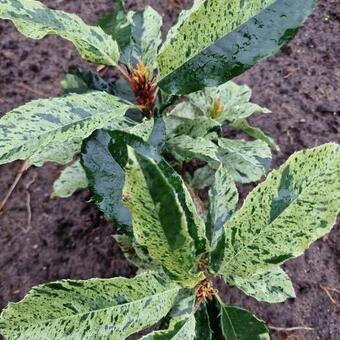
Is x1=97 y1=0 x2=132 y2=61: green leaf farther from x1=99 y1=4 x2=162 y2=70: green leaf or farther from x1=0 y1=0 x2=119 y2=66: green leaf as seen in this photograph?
x1=0 y1=0 x2=119 y2=66: green leaf

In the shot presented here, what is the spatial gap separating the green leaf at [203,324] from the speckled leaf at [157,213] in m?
0.21

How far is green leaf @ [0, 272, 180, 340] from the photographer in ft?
2.51

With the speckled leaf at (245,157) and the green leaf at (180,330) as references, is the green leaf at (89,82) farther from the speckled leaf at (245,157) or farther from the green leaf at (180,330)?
the green leaf at (180,330)

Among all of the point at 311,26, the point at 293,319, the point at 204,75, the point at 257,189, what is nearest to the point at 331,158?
the point at 257,189

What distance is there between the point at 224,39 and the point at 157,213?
34 centimetres

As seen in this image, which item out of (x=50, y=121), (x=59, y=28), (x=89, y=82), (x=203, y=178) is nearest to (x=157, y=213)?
(x=50, y=121)

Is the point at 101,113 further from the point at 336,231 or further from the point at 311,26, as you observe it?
the point at 311,26

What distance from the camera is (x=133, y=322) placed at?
766 mm

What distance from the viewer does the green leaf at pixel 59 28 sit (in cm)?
84

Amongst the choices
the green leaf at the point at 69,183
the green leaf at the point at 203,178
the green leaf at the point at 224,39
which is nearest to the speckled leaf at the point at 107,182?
the green leaf at the point at 224,39

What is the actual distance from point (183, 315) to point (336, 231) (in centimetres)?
80

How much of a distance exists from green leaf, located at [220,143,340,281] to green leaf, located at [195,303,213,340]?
0.61 feet

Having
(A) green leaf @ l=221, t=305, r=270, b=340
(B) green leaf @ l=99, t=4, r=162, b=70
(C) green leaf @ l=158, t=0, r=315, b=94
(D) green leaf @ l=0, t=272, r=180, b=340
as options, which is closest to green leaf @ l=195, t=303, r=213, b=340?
(A) green leaf @ l=221, t=305, r=270, b=340

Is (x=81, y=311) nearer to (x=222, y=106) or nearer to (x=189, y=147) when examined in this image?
(x=189, y=147)
